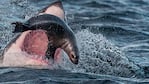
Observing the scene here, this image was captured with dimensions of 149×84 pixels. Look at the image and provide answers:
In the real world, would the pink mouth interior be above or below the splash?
above

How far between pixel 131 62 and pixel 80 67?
1.39 m

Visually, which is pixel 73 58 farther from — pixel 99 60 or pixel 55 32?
pixel 99 60

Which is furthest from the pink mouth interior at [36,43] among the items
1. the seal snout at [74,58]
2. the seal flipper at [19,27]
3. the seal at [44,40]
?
the seal snout at [74,58]

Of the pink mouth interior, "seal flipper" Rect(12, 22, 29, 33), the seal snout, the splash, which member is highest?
"seal flipper" Rect(12, 22, 29, 33)

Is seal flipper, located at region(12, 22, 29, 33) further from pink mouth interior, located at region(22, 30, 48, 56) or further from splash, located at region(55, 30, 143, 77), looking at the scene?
splash, located at region(55, 30, 143, 77)

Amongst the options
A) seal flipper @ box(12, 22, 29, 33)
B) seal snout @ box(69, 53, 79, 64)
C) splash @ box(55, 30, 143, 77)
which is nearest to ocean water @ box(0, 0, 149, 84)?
splash @ box(55, 30, 143, 77)

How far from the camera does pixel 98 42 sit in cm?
927

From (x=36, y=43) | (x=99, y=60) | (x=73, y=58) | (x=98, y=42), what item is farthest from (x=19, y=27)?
(x=98, y=42)

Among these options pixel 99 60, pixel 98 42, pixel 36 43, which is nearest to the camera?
pixel 36 43

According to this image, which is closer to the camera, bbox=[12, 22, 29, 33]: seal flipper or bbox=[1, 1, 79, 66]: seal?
bbox=[12, 22, 29, 33]: seal flipper

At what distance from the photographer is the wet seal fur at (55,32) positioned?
247 inches

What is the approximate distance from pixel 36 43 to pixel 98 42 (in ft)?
9.61

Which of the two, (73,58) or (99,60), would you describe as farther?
(99,60)

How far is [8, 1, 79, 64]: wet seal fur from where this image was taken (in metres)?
6.29
